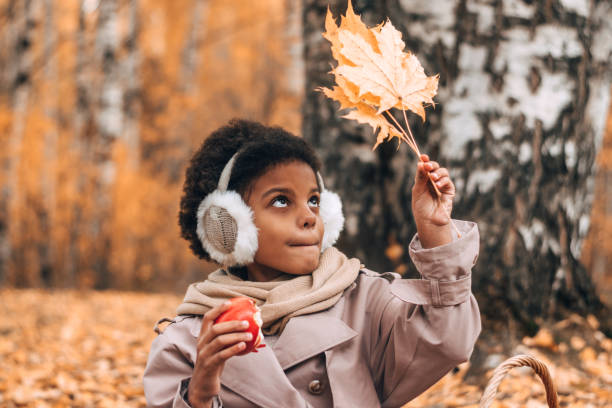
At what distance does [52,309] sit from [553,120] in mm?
6278

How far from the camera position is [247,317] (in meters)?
1.53

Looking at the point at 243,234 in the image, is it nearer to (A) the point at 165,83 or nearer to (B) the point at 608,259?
(A) the point at 165,83

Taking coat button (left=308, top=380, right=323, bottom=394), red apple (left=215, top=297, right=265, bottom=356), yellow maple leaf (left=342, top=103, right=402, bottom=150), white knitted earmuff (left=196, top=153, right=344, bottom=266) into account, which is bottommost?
coat button (left=308, top=380, right=323, bottom=394)

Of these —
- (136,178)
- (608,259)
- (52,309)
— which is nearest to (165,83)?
(136,178)

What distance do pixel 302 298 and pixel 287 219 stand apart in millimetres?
280

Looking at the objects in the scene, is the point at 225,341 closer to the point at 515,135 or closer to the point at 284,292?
the point at 284,292

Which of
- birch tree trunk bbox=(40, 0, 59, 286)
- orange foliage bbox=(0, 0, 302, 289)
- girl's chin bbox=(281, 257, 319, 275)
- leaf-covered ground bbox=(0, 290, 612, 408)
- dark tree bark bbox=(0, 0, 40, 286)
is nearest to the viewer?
girl's chin bbox=(281, 257, 319, 275)

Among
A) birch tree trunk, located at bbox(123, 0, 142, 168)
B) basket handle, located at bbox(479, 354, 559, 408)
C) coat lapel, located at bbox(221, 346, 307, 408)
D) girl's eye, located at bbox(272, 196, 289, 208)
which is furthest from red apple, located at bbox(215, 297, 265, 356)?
birch tree trunk, located at bbox(123, 0, 142, 168)

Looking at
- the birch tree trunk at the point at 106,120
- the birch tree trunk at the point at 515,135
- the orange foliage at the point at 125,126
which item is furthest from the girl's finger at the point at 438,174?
the birch tree trunk at the point at 106,120

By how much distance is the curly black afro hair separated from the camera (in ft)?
6.68

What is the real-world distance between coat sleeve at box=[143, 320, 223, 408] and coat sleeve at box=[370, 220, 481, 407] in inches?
24.6

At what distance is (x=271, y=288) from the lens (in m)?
1.97

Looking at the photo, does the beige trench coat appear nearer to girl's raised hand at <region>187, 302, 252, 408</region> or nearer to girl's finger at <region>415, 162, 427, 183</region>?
girl's raised hand at <region>187, 302, 252, 408</region>

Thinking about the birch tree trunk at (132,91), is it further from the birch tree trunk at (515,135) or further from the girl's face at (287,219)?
the girl's face at (287,219)
